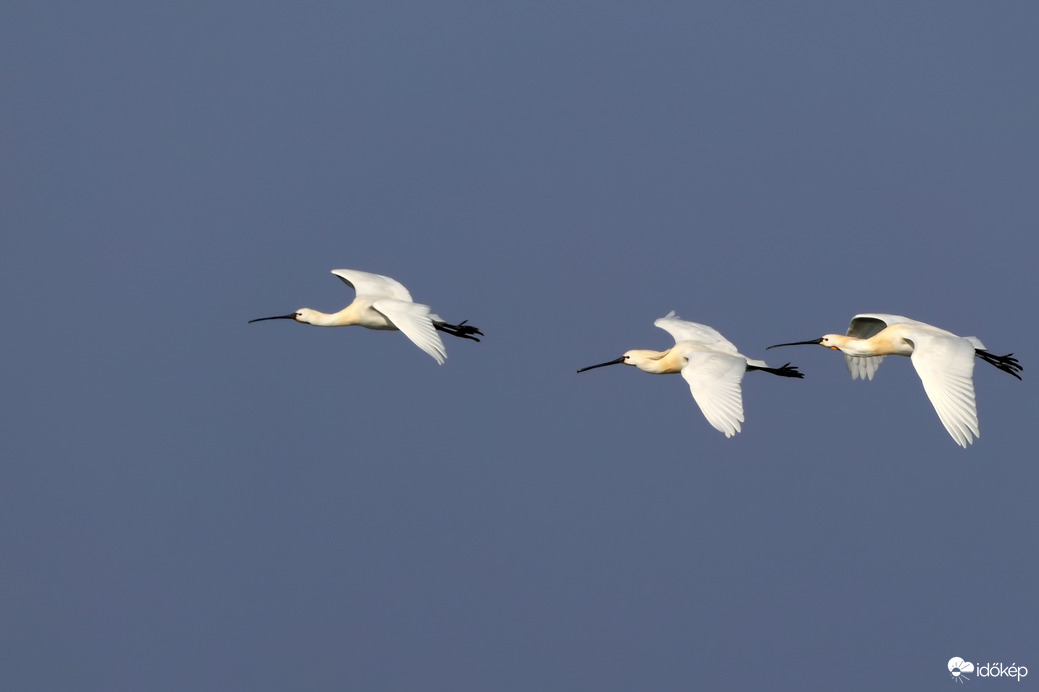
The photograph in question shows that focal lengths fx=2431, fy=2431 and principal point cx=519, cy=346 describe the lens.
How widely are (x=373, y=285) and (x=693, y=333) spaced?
4214mm

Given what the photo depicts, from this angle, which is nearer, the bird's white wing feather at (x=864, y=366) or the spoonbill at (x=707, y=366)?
the spoonbill at (x=707, y=366)

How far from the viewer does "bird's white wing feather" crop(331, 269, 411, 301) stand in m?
31.3

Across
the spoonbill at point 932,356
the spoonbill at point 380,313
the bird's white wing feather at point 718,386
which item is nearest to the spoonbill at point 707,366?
the bird's white wing feather at point 718,386

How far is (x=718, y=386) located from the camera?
27734 mm

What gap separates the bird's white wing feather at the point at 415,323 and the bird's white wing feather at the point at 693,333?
3319mm

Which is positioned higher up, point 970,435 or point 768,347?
point 768,347

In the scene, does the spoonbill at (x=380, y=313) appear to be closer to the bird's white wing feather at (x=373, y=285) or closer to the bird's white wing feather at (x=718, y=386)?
the bird's white wing feather at (x=373, y=285)

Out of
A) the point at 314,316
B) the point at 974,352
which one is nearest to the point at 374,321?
the point at 314,316

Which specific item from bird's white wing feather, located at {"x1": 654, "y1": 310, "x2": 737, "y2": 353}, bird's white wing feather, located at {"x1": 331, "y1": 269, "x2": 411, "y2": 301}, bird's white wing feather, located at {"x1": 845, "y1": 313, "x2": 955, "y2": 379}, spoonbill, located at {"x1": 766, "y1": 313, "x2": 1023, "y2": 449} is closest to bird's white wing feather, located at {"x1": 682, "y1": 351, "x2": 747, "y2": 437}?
bird's white wing feather, located at {"x1": 654, "y1": 310, "x2": 737, "y2": 353}

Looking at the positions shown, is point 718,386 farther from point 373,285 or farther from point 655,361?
point 373,285

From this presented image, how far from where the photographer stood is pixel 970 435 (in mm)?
25766

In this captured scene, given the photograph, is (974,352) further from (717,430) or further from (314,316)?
(314,316)

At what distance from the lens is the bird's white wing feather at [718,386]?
88.6 feet

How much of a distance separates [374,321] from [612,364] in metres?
3.10
